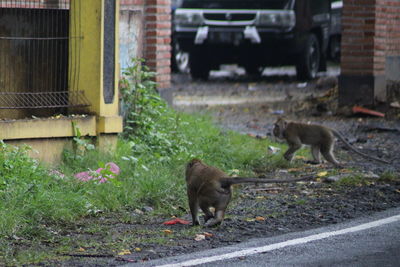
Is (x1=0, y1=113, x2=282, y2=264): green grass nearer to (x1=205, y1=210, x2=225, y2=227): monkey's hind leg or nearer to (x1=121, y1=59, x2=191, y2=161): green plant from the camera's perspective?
(x1=121, y1=59, x2=191, y2=161): green plant

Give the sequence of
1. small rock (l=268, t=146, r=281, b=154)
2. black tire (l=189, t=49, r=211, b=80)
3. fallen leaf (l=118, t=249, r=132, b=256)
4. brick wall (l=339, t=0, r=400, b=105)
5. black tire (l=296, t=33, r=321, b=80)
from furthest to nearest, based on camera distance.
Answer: black tire (l=189, t=49, r=211, b=80), black tire (l=296, t=33, r=321, b=80), brick wall (l=339, t=0, r=400, b=105), small rock (l=268, t=146, r=281, b=154), fallen leaf (l=118, t=249, r=132, b=256)

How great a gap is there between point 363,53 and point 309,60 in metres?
A: 5.83

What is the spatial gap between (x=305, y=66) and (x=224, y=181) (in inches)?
604

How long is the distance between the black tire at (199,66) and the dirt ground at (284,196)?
4.57 metres

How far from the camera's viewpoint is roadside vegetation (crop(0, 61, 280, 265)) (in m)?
8.06

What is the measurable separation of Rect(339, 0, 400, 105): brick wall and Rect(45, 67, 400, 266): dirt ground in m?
0.43

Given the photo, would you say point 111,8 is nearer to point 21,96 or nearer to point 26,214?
point 21,96

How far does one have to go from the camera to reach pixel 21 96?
34.9 ft

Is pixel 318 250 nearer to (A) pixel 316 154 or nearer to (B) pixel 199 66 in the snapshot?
(A) pixel 316 154

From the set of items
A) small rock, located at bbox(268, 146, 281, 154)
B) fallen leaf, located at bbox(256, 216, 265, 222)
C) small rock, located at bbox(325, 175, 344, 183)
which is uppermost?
fallen leaf, located at bbox(256, 216, 265, 222)

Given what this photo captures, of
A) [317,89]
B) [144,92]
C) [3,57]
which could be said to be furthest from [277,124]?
[317,89]

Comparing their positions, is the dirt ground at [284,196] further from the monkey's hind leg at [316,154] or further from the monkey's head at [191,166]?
the monkey's head at [191,166]

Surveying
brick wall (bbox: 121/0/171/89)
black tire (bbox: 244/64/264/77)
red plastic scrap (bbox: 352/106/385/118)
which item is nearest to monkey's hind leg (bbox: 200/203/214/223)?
brick wall (bbox: 121/0/171/89)

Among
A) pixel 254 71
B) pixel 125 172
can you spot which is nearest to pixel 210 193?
pixel 125 172
